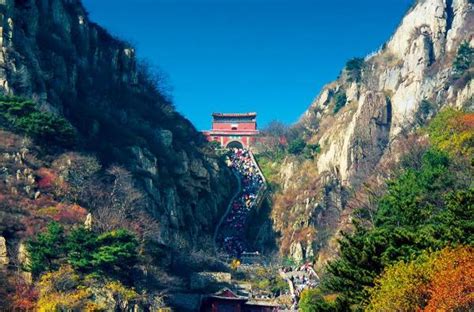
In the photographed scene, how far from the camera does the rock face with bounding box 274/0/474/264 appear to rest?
196 ft

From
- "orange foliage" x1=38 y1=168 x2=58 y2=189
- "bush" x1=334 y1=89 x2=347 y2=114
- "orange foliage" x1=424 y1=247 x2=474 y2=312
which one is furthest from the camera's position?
"bush" x1=334 y1=89 x2=347 y2=114

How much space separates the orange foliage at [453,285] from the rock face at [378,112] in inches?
1286

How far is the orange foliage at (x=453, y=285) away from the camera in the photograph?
18.3 metres

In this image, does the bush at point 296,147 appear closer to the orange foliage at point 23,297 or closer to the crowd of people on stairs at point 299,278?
the crowd of people on stairs at point 299,278

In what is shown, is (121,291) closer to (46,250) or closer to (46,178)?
(46,250)

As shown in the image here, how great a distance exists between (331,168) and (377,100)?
876 centimetres

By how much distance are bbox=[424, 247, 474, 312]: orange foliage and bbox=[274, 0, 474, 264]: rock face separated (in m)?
32.7

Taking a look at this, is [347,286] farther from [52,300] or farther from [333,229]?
[333,229]

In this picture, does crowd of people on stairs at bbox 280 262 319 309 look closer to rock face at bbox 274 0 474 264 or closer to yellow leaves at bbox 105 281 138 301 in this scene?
rock face at bbox 274 0 474 264

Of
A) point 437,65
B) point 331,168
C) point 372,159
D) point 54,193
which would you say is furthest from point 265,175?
point 54,193

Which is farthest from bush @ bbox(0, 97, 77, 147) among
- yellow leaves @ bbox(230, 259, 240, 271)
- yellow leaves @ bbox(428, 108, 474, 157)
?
yellow leaves @ bbox(428, 108, 474, 157)

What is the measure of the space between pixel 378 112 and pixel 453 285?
157ft

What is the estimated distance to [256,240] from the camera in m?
63.5

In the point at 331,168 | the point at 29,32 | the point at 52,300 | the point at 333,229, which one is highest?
the point at 29,32
